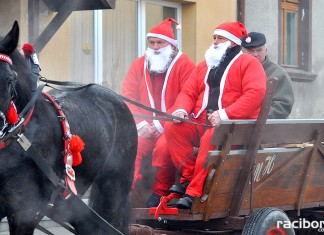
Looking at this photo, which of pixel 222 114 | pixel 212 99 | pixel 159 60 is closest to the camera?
pixel 222 114

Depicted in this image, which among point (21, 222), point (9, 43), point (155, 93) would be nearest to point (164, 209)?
point (155, 93)

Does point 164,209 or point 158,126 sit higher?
point 158,126

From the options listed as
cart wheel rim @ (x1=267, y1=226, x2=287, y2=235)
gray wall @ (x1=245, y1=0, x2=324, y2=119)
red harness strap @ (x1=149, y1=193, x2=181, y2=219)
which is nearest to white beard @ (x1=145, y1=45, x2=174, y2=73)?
red harness strap @ (x1=149, y1=193, x2=181, y2=219)

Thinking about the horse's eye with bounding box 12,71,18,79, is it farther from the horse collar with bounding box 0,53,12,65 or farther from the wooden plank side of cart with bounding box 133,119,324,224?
the wooden plank side of cart with bounding box 133,119,324,224

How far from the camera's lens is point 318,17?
14.6 meters

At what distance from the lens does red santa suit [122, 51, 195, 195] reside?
Answer: 21.1 feet

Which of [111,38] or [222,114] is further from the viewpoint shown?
[111,38]

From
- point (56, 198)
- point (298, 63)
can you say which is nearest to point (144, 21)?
point (298, 63)

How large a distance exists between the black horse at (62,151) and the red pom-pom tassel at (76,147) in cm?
8

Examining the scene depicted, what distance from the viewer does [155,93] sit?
6.75 meters

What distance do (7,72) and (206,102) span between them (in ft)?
7.19

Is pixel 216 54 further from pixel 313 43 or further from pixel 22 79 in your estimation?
pixel 313 43

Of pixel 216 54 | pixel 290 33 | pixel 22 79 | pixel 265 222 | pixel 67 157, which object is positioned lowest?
pixel 265 222

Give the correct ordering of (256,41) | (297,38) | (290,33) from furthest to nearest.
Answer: (297,38)
(290,33)
(256,41)
